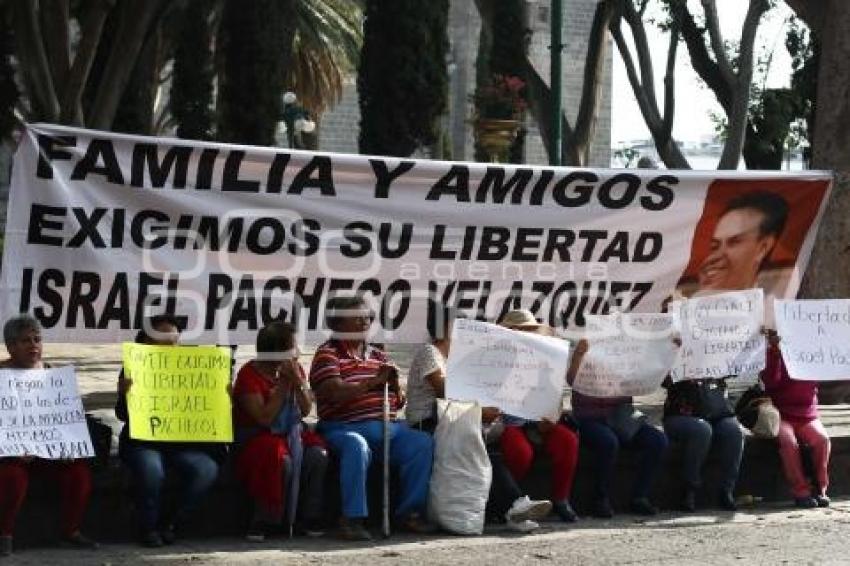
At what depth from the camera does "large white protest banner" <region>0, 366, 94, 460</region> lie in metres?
7.52

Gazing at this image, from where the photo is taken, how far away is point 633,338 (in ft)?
30.1

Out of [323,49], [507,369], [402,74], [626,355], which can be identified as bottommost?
[507,369]

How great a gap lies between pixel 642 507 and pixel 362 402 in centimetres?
192

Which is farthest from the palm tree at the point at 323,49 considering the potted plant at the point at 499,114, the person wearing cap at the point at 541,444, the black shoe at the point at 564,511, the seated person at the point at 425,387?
the black shoe at the point at 564,511

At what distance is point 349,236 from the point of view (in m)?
8.73

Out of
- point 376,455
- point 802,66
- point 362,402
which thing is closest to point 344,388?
point 362,402

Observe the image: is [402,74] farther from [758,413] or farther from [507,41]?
[758,413]

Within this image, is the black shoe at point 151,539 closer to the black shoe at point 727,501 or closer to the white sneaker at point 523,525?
the white sneaker at point 523,525

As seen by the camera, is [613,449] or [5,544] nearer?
[5,544]

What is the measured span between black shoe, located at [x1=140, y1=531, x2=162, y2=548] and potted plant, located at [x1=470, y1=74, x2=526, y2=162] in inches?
581

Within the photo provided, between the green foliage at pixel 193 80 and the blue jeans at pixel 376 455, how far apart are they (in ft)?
81.1

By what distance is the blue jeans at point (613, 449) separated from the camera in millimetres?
8938

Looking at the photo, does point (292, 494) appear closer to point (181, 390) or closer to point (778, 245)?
point (181, 390)

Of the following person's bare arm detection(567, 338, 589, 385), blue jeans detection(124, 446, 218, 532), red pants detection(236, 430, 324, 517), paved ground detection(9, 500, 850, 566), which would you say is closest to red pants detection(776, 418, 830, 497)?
paved ground detection(9, 500, 850, 566)
